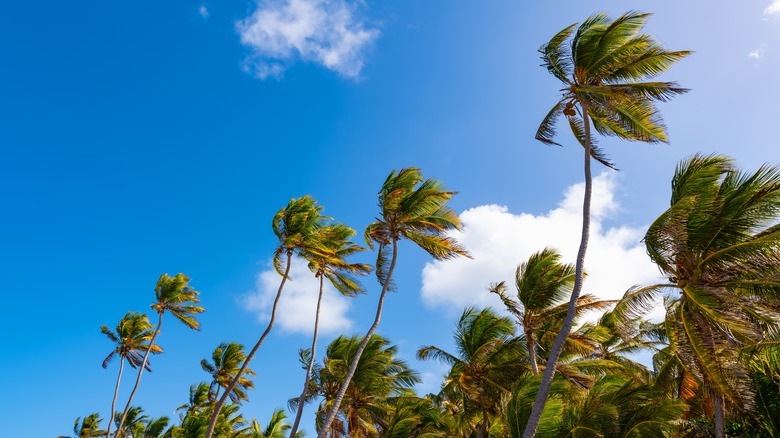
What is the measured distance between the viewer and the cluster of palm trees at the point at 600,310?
10.7 metres

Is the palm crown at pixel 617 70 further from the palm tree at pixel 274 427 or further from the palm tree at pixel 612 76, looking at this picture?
the palm tree at pixel 274 427

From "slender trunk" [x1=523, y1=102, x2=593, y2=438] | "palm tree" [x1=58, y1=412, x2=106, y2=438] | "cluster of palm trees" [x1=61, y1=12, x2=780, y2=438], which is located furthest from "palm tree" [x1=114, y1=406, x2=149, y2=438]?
"slender trunk" [x1=523, y1=102, x2=593, y2=438]

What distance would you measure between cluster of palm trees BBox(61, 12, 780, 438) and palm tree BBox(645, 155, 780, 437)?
0.10ft

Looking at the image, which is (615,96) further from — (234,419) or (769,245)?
(234,419)

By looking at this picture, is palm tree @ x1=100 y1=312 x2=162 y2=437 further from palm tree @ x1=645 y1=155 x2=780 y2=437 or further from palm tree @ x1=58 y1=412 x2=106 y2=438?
palm tree @ x1=645 y1=155 x2=780 y2=437

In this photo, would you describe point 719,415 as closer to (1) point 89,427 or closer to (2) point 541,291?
(2) point 541,291

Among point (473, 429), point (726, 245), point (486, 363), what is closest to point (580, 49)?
point (726, 245)

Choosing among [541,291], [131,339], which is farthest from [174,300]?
[541,291]

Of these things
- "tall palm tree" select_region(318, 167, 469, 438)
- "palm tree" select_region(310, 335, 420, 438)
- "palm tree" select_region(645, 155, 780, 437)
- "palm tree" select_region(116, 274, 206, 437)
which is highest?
"palm tree" select_region(116, 274, 206, 437)

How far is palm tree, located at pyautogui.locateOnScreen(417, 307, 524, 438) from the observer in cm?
1983

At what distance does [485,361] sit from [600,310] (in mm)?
5064

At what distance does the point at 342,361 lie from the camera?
2309cm

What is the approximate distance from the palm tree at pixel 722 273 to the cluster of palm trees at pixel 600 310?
0.03 m

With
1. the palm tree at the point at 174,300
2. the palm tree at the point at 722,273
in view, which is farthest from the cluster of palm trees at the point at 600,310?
the palm tree at the point at 174,300
